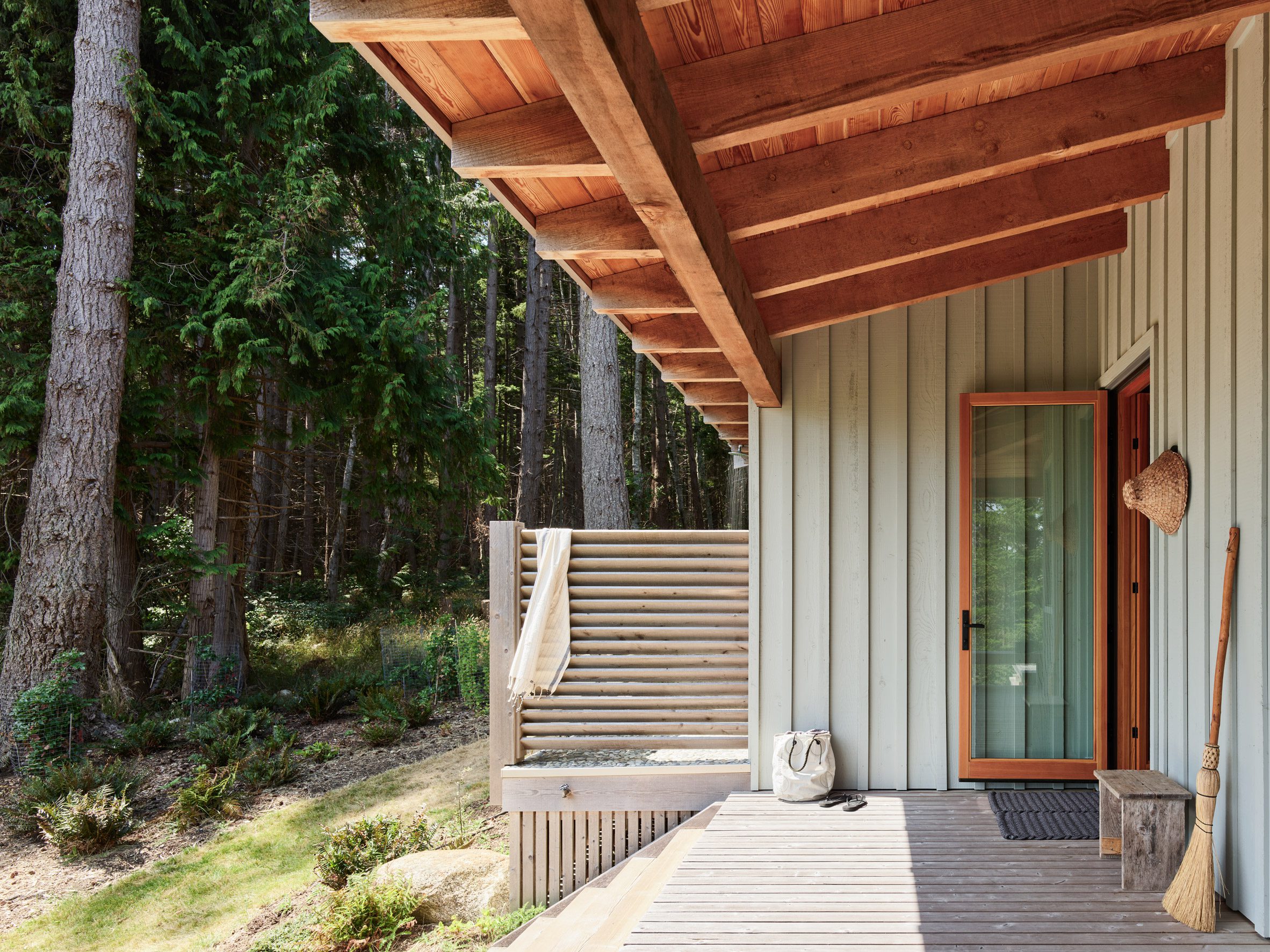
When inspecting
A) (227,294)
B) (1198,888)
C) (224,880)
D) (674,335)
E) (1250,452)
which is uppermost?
(227,294)

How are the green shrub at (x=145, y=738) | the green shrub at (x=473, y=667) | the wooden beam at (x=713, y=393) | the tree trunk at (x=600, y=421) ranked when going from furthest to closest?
the tree trunk at (x=600, y=421) < the green shrub at (x=473, y=667) < the green shrub at (x=145, y=738) < the wooden beam at (x=713, y=393)

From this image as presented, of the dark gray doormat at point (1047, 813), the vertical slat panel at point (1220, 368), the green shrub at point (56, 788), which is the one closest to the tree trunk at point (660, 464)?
the green shrub at point (56, 788)

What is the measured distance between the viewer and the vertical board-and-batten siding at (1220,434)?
247 cm

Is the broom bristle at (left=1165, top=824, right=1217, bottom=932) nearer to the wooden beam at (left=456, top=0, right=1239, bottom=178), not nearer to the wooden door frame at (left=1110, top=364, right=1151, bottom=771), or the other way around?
the wooden door frame at (left=1110, top=364, right=1151, bottom=771)

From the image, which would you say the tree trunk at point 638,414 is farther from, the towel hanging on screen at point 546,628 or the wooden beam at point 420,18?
the wooden beam at point 420,18

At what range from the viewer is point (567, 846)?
14.9 ft

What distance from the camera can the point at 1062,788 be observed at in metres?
4.23

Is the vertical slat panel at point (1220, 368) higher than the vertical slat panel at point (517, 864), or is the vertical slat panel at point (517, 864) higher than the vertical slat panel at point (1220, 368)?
the vertical slat panel at point (1220, 368)

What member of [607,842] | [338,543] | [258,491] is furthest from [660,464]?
[607,842]

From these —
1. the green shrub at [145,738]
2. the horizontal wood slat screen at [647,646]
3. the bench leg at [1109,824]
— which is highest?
the horizontal wood slat screen at [647,646]

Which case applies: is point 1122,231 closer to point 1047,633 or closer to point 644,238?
point 1047,633

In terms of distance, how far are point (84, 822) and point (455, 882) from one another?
2.90m

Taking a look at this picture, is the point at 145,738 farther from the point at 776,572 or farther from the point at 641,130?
the point at 641,130

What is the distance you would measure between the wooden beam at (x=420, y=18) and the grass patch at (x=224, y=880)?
499 cm
